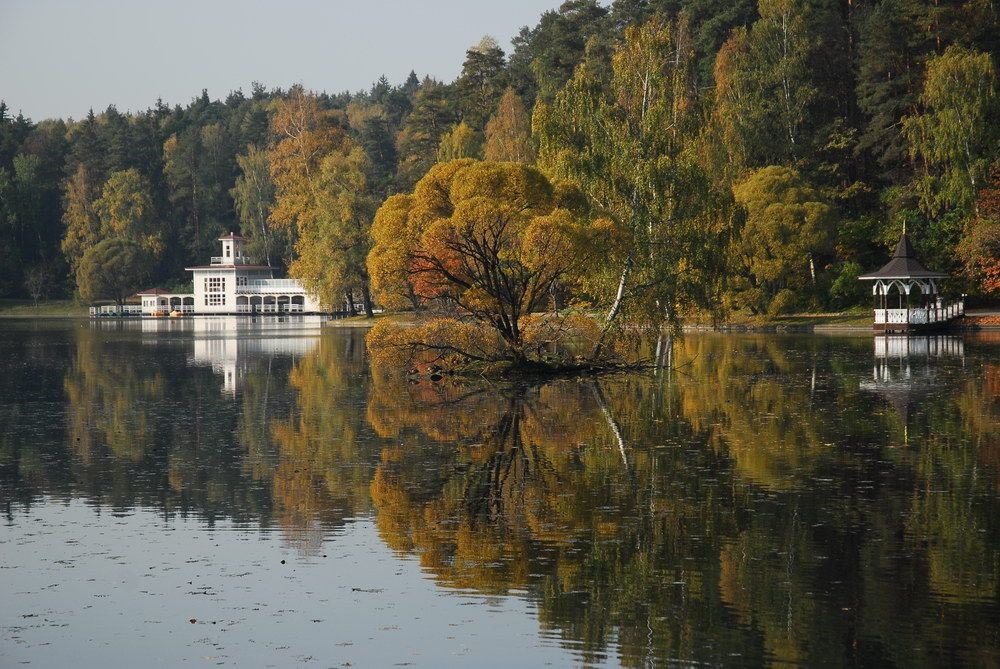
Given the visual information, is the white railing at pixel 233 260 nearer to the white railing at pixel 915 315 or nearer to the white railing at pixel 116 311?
the white railing at pixel 116 311

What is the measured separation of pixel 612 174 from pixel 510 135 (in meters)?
43.1

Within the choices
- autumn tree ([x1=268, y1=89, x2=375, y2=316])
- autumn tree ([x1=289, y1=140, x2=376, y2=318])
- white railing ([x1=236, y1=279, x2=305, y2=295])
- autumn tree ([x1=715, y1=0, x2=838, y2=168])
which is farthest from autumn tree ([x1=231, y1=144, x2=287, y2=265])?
autumn tree ([x1=715, y1=0, x2=838, y2=168])

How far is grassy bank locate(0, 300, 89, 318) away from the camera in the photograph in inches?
5256

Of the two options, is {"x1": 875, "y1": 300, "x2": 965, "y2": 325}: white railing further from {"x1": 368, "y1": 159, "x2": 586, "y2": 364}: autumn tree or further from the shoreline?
{"x1": 368, "y1": 159, "x2": 586, "y2": 364}: autumn tree

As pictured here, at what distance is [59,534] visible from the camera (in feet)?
49.7

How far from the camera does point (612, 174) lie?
38.9m

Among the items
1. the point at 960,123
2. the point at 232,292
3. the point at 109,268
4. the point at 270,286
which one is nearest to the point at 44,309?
the point at 109,268

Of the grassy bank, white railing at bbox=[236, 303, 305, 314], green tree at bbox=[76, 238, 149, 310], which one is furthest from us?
the grassy bank

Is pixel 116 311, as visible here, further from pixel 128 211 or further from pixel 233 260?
pixel 233 260

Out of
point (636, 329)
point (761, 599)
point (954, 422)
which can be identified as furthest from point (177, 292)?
point (761, 599)

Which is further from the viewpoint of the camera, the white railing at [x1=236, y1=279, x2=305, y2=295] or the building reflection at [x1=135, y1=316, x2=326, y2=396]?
the white railing at [x1=236, y1=279, x2=305, y2=295]

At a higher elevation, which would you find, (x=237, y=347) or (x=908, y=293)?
(x=908, y=293)

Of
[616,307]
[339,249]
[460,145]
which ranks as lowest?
[616,307]

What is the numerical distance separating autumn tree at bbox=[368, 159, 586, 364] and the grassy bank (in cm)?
10269
